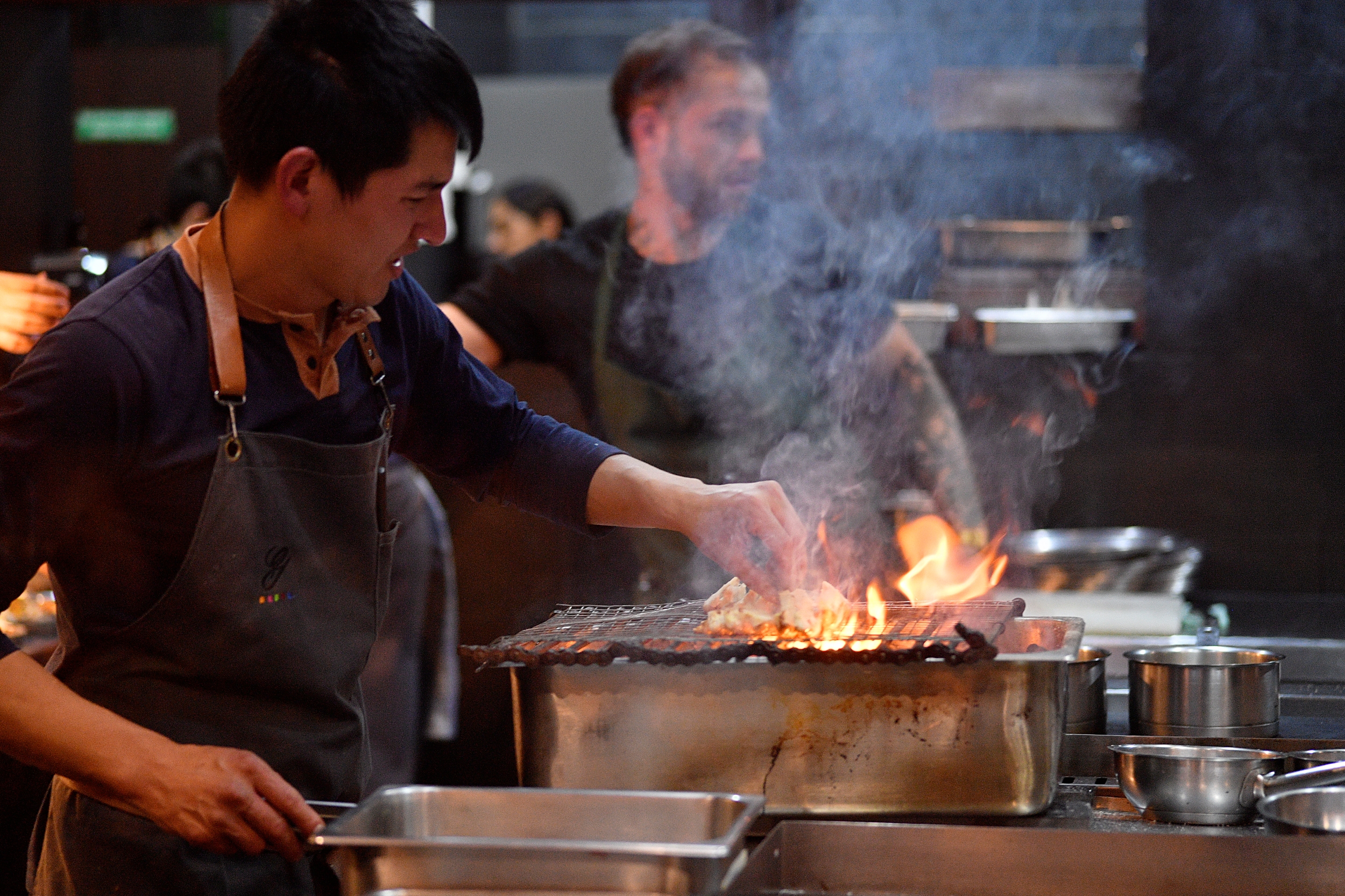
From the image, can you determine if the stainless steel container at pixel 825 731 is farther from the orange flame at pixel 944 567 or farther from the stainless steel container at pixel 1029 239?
the stainless steel container at pixel 1029 239

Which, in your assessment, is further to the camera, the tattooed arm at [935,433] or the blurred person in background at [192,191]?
the blurred person in background at [192,191]

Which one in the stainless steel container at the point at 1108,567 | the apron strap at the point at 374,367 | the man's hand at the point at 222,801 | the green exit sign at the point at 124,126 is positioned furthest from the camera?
the green exit sign at the point at 124,126

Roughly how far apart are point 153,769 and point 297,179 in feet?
2.47

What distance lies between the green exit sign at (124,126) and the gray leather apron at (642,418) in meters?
4.08

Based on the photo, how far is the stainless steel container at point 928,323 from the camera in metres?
4.21

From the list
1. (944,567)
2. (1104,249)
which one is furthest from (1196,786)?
(1104,249)

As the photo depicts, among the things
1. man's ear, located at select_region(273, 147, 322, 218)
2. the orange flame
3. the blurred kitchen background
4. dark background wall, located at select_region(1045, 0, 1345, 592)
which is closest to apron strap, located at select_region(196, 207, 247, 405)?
man's ear, located at select_region(273, 147, 322, 218)

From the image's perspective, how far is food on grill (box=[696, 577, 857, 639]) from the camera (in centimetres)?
191

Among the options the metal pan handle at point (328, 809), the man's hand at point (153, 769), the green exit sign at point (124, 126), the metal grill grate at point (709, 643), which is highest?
the green exit sign at point (124, 126)

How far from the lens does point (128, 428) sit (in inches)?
67.8

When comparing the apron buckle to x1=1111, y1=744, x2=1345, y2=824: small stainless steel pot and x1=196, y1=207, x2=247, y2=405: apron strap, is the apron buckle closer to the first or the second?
x1=196, y1=207, x2=247, y2=405: apron strap

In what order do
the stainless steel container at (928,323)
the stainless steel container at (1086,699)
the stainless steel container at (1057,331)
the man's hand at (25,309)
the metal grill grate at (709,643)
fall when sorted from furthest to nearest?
1. the stainless steel container at (928,323)
2. the stainless steel container at (1057,331)
3. the man's hand at (25,309)
4. the stainless steel container at (1086,699)
5. the metal grill grate at (709,643)

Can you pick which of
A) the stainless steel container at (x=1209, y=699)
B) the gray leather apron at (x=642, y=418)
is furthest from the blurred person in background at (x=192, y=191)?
the stainless steel container at (x=1209, y=699)

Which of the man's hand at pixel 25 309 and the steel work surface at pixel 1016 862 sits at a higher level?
the man's hand at pixel 25 309
